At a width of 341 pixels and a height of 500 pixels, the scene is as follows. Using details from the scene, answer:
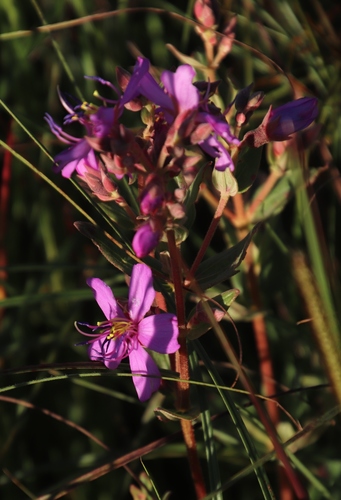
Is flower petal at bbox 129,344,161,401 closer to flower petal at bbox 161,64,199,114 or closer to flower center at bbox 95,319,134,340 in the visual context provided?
flower center at bbox 95,319,134,340

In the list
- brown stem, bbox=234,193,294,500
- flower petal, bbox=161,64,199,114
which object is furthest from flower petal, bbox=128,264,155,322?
brown stem, bbox=234,193,294,500

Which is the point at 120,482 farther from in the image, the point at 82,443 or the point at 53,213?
the point at 53,213

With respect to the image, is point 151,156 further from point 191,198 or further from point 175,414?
point 175,414

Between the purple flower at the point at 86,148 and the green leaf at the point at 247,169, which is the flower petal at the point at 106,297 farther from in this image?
the green leaf at the point at 247,169

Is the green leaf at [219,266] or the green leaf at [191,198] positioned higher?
the green leaf at [191,198]

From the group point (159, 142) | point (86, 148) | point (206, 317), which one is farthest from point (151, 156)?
point (206, 317)

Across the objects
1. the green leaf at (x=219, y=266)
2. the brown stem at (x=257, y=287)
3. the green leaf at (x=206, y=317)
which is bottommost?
the brown stem at (x=257, y=287)

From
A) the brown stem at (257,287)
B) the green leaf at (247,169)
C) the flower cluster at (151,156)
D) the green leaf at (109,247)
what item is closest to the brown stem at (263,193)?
the brown stem at (257,287)
